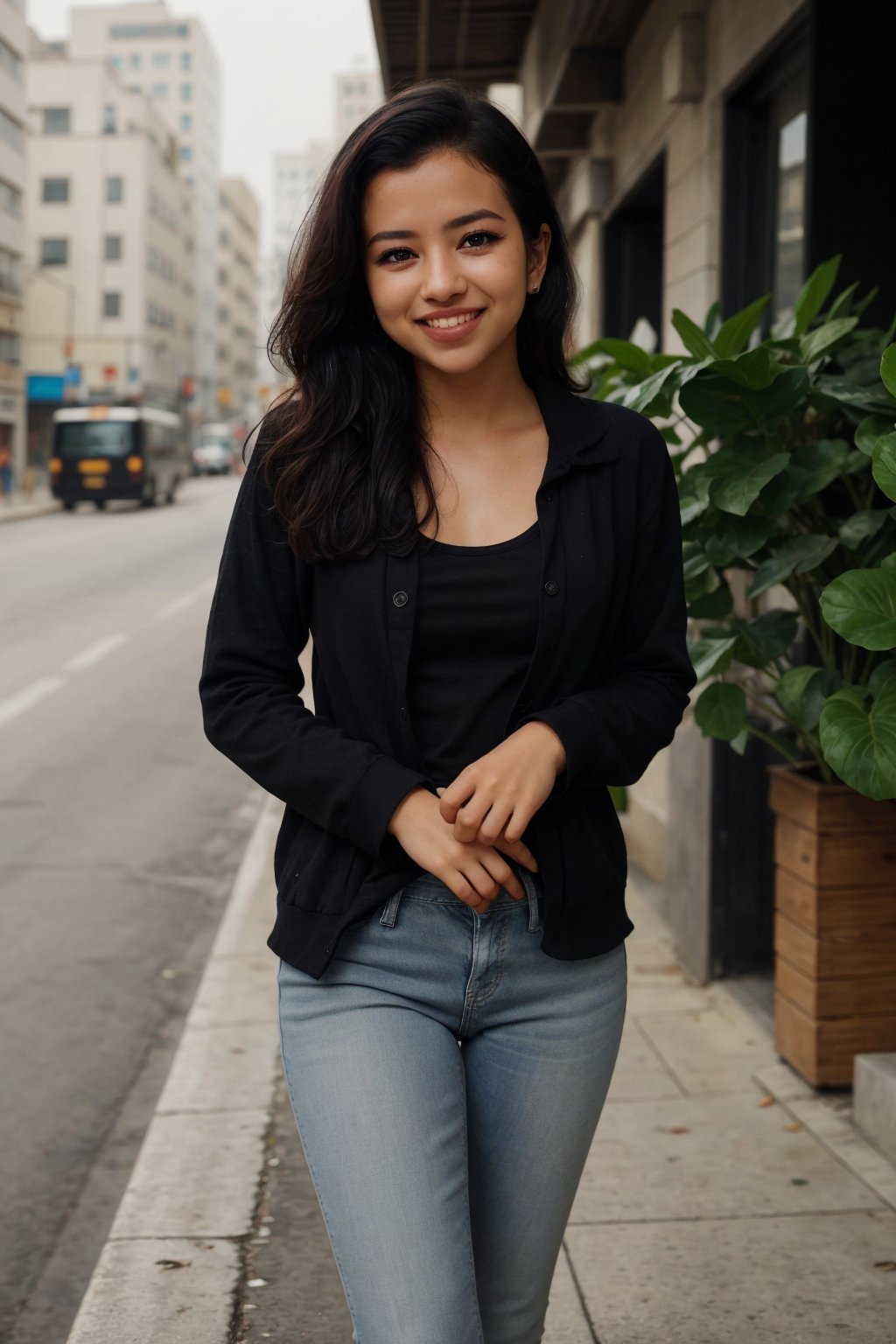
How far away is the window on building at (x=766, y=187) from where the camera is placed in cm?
493

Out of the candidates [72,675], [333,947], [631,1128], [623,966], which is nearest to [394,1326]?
[333,947]

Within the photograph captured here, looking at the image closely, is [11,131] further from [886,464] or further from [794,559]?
[886,464]

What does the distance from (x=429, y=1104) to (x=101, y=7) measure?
451ft

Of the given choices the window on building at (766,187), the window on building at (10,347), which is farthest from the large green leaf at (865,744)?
the window on building at (10,347)

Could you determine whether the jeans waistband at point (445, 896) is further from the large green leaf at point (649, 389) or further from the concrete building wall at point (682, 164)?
the concrete building wall at point (682, 164)

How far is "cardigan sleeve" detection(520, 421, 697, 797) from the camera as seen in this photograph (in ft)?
6.14

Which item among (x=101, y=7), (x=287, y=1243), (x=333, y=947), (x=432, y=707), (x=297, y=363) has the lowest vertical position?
(x=287, y=1243)

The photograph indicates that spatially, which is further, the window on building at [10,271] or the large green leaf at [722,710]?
the window on building at [10,271]

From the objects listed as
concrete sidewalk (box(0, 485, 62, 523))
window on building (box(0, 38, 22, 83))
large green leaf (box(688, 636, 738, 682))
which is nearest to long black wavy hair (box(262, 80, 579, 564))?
large green leaf (box(688, 636, 738, 682))

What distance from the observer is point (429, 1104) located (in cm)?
176

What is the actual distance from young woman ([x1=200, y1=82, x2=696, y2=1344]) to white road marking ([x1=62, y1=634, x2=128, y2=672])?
39.4 ft

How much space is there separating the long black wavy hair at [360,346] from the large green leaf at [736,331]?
1.31 meters

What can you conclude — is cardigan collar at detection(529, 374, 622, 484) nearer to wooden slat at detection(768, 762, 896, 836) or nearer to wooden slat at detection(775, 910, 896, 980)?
wooden slat at detection(768, 762, 896, 836)

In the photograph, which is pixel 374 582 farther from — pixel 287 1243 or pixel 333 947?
pixel 287 1243
